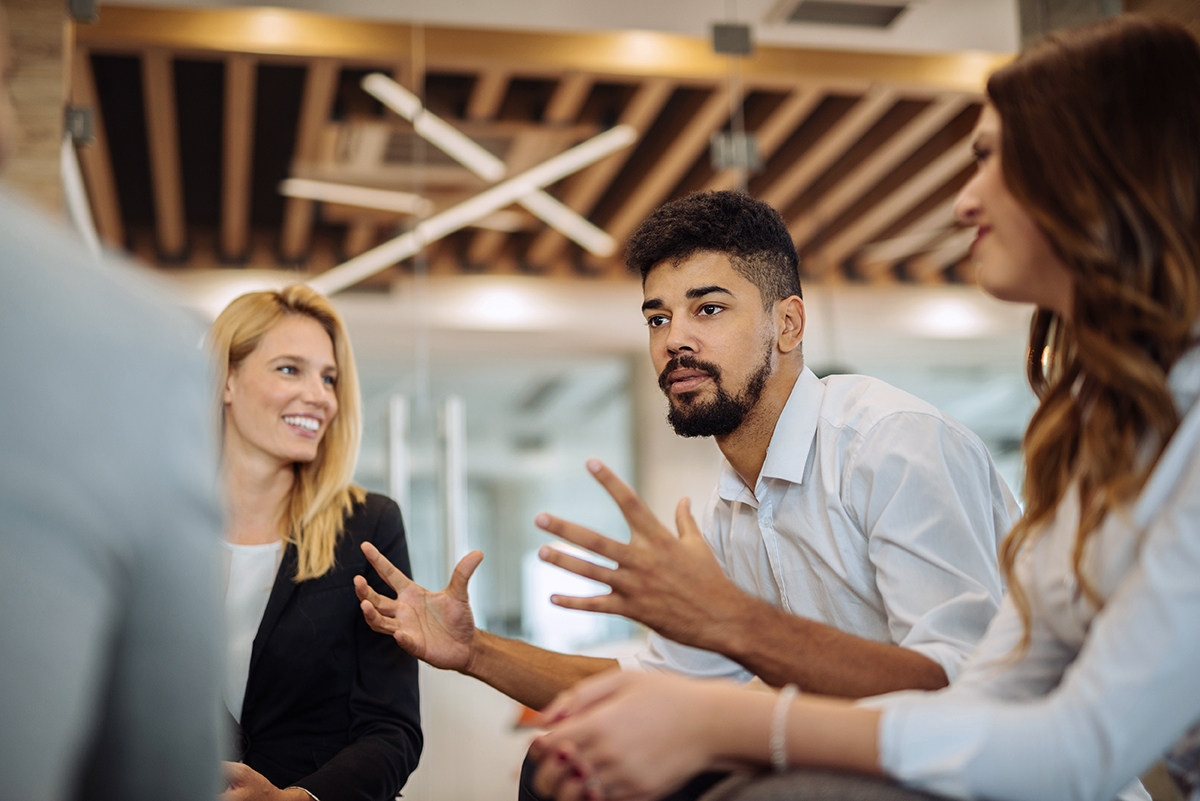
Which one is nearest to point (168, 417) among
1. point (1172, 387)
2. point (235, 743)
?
point (1172, 387)

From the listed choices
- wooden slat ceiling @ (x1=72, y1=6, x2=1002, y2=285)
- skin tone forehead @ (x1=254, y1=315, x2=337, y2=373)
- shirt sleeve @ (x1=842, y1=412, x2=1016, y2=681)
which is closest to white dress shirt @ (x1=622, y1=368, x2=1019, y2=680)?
shirt sleeve @ (x1=842, y1=412, x2=1016, y2=681)

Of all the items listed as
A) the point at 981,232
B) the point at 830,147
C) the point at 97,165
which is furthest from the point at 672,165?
the point at 981,232

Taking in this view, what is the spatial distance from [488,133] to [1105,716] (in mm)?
3426

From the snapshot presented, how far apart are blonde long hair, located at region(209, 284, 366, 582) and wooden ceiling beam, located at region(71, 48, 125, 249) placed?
1642mm

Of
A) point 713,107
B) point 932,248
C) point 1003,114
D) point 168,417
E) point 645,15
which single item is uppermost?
point 645,15

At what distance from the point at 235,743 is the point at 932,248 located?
3.44m

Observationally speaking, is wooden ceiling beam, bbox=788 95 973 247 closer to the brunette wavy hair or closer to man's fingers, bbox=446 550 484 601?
man's fingers, bbox=446 550 484 601

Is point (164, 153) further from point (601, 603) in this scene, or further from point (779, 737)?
point (779, 737)

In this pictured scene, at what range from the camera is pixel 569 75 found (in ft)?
12.7

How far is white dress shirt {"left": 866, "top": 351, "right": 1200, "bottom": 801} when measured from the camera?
82cm

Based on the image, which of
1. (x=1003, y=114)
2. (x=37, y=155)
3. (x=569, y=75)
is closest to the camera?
(x=1003, y=114)

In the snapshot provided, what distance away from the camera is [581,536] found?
1.03 meters

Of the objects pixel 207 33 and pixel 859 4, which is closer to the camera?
pixel 207 33

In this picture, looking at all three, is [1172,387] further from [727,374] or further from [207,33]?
[207,33]
